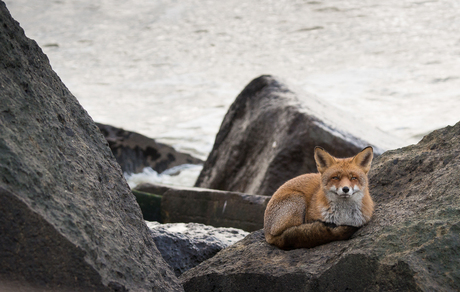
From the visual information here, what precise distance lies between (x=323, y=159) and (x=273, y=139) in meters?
3.07

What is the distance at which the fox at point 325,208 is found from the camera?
361 cm

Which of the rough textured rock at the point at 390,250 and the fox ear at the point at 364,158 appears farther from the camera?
the fox ear at the point at 364,158

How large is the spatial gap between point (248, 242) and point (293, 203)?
0.60 m

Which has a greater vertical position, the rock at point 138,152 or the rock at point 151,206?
the rock at point 138,152

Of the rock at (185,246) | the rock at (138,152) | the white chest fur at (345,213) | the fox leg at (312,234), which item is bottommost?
the rock at (185,246)

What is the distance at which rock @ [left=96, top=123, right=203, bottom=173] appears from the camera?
1020 centimetres

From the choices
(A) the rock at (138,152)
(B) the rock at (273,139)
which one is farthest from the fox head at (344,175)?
(A) the rock at (138,152)

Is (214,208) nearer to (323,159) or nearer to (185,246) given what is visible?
(185,246)

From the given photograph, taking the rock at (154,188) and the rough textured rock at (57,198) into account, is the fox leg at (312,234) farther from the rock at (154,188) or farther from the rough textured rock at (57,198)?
the rock at (154,188)

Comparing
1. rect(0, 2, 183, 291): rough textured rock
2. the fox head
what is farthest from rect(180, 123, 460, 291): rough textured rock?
rect(0, 2, 183, 291): rough textured rock

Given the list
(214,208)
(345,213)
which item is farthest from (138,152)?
(345,213)

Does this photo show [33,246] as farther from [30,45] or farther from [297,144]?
[297,144]

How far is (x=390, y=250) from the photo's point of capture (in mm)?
3088

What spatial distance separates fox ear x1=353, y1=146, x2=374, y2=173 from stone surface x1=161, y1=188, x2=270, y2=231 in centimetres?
198
